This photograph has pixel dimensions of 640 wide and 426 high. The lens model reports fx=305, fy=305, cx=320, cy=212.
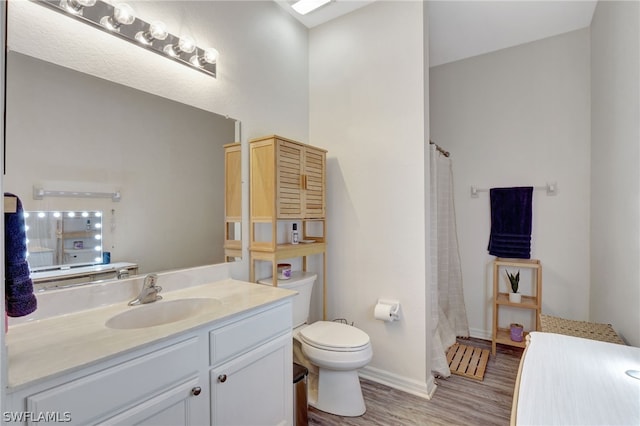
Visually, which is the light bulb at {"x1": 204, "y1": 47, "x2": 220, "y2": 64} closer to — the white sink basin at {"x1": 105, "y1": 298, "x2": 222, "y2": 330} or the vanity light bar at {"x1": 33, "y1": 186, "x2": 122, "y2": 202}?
the vanity light bar at {"x1": 33, "y1": 186, "x2": 122, "y2": 202}

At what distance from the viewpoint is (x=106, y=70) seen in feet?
4.79

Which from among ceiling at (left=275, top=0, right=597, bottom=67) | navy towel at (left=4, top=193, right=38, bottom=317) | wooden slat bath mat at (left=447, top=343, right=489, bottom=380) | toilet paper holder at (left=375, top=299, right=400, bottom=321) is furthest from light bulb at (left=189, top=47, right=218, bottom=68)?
wooden slat bath mat at (left=447, top=343, right=489, bottom=380)

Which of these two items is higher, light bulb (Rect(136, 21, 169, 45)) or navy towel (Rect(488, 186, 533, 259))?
light bulb (Rect(136, 21, 169, 45))

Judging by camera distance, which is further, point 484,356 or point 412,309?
point 484,356

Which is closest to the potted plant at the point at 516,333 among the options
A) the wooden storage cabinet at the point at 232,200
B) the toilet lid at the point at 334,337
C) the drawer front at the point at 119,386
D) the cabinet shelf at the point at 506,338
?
the cabinet shelf at the point at 506,338

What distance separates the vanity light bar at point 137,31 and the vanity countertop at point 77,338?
1308 mm

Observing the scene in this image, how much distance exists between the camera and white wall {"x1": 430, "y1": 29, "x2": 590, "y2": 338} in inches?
107

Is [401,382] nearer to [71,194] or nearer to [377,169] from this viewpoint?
[377,169]

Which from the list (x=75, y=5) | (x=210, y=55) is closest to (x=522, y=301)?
(x=210, y=55)

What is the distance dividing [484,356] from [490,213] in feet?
4.42

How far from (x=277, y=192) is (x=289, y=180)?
0.16 metres

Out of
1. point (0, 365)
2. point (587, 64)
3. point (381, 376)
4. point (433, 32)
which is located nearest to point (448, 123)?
point (433, 32)

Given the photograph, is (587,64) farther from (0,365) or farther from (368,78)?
(0,365)

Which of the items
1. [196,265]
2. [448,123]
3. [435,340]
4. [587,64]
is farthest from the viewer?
[448,123]
